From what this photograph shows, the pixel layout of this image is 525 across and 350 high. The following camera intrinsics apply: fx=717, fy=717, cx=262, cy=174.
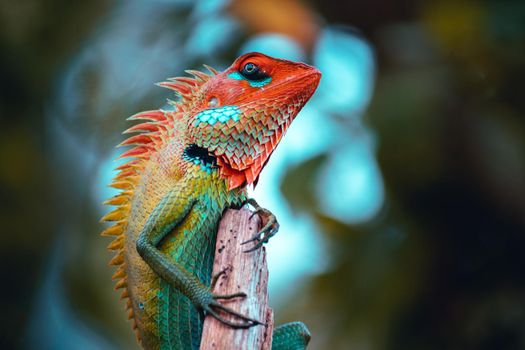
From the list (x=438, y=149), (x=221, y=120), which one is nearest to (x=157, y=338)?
(x=221, y=120)

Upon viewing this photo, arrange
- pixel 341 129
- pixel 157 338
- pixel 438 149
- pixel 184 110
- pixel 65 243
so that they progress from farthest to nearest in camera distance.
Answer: pixel 65 243 → pixel 341 129 → pixel 438 149 → pixel 184 110 → pixel 157 338

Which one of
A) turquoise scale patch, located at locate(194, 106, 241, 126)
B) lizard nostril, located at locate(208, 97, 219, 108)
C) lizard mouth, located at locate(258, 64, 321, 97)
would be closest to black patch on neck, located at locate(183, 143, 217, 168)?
turquoise scale patch, located at locate(194, 106, 241, 126)

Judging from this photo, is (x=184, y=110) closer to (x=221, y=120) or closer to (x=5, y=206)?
(x=221, y=120)

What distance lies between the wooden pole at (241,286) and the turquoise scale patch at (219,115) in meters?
0.55

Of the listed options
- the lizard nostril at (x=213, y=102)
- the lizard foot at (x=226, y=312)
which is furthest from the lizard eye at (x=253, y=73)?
the lizard foot at (x=226, y=312)

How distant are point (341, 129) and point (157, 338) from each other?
617 centimetres

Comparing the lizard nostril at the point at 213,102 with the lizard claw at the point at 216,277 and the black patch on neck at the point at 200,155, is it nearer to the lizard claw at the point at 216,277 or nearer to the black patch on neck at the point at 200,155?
the black patch on neck at the point at 200,155

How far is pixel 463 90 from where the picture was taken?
9.02m

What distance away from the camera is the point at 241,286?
3.26 meters

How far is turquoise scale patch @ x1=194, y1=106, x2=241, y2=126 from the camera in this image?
148 inches

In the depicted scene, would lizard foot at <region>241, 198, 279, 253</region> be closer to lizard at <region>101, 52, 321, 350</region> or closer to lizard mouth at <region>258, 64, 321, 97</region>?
lizard at <region>101, 52, 321, 350</region>

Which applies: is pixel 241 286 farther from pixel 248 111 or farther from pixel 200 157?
pixel 248 111

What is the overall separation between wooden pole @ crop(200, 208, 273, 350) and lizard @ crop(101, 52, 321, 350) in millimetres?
86

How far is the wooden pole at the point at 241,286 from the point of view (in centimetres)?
314
